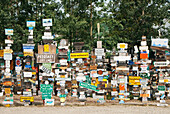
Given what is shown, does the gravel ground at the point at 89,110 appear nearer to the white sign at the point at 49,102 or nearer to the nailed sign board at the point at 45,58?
the white sign at the point at 49,102

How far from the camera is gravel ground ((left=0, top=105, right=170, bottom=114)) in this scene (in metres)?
11.7

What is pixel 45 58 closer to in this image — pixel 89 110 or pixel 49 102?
pixel 49 102

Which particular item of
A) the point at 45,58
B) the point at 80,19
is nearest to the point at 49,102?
the point at 45,58

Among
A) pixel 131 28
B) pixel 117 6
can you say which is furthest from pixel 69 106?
pixel 117 6

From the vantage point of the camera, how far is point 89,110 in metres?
12.1

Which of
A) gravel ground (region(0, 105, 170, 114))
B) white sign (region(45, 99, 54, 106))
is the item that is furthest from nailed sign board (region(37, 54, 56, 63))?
gravel ground (region(0, 105, 170, 114))

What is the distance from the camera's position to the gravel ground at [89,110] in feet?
38.4

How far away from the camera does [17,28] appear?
1802cm

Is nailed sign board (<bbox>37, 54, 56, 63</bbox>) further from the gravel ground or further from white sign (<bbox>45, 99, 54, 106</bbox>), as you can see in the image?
the gravel ground

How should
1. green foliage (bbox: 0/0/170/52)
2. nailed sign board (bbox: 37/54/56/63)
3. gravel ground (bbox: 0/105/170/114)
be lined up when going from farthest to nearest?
1. green foliage (bbox: 0/0/170/52)
2. nailed sign board (bbox: 37/54/56/63)
3. gravel ground (bbox: 0/105/170/114)

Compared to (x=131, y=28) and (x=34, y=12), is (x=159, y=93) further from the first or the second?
(x=34, y=12)

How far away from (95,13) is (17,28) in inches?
214

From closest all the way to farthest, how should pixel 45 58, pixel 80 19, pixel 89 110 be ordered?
pixel 89 110 → pixel 45 58 → pixel 80 19

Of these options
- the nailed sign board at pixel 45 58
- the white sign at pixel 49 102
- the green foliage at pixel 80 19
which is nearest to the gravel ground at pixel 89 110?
the white sign at pixel 49 102
